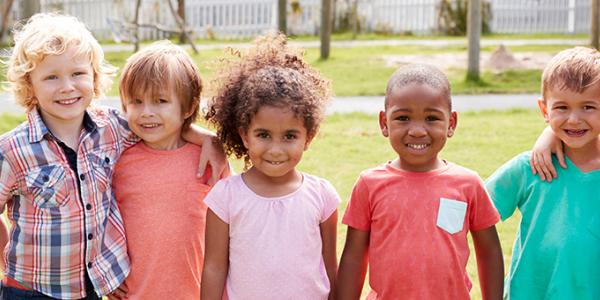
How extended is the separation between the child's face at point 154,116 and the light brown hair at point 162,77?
2cm

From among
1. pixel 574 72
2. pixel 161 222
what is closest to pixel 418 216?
pixel 574 72

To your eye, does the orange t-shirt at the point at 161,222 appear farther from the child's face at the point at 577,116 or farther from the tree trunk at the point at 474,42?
the tree trunk at the point at 474,42

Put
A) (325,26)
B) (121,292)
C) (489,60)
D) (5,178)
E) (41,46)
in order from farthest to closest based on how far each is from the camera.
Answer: (325,26) < (489,60) < (121,292) < (41,46) < (5,178)

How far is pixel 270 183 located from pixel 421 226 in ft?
1.91

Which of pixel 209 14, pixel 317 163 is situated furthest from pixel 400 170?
pixel 209 14

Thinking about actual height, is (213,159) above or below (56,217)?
above

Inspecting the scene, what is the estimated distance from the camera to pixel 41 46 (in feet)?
9.79

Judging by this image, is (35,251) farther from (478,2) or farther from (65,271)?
(478,2)

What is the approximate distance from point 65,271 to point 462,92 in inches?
354

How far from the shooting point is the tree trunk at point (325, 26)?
14055mm

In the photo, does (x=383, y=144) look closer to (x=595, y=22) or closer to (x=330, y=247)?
(x=330, y=247)

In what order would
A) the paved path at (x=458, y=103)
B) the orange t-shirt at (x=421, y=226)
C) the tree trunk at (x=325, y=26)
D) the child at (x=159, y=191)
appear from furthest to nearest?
1. the tree trunk at (x=325, y=26)
2. the paved path at (x=458, y=103)
3. the child at (x=159, y=191)
4. the orange t-shirt at (x=421, y=226)

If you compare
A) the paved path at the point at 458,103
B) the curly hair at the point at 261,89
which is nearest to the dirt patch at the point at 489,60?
the paved path at the point at 458,103

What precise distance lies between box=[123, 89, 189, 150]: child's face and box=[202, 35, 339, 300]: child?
0.84ft
